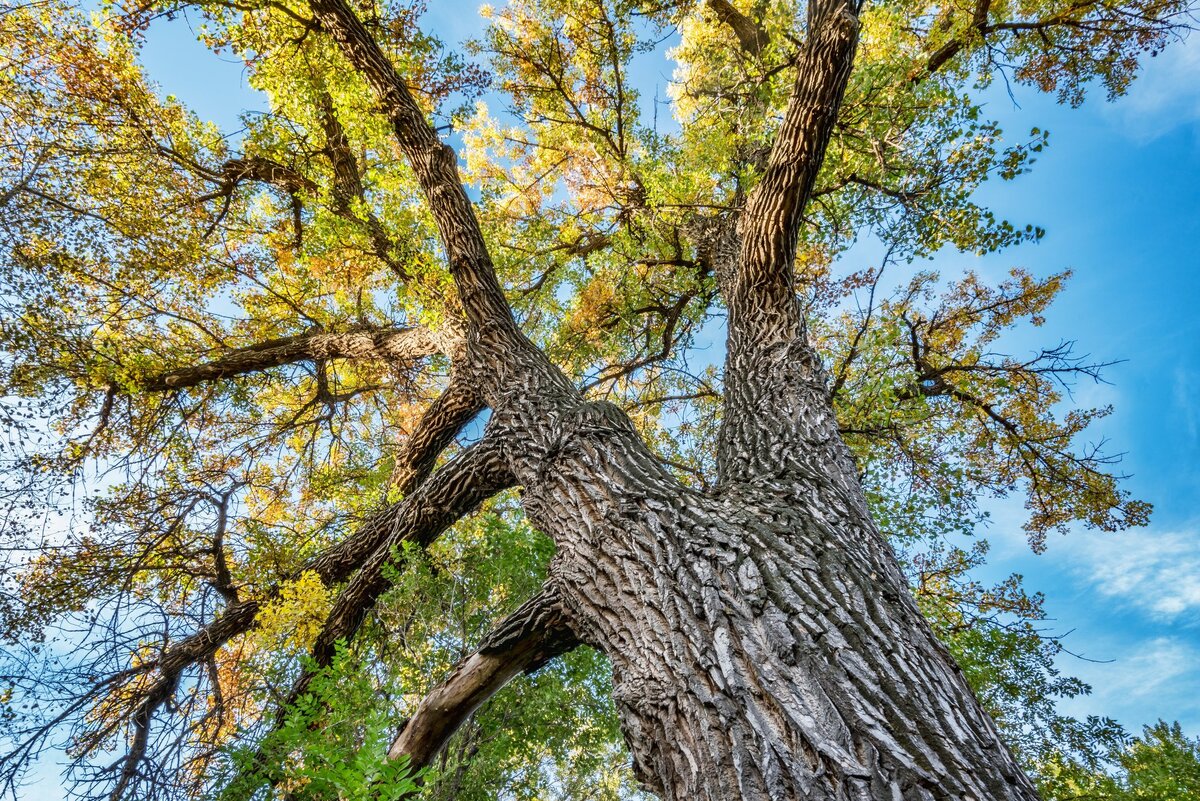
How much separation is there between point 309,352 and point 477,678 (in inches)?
214

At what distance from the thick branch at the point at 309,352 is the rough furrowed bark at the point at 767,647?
4.28 meters

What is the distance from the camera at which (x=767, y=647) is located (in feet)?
5.89

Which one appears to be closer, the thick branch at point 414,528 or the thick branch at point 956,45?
the thick branch at point 414,528

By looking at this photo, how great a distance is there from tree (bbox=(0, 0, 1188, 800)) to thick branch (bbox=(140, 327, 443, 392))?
6 centimetres

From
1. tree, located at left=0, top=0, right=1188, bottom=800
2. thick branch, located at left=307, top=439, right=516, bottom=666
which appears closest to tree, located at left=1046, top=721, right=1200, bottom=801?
tree, located at left=0, top=0, right=1188, bottom=800

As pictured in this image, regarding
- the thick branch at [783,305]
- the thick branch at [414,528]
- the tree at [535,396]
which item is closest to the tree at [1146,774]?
the tree at [535,396]

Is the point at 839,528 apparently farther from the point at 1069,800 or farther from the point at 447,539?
the point at 1069,800

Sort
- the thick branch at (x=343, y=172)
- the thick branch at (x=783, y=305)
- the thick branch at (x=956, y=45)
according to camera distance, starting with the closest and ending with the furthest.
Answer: the thick branch at (x=783, y=305) → the thick branch at (x=343, y=172) → the thick branch at (x=956, y=45)

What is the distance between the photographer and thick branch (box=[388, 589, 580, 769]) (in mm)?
2928

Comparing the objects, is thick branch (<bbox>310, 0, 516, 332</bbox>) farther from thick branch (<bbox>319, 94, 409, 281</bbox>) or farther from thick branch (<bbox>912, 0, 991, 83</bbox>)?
thick branch (<bbox>912, 0, 991, 83</bbox>)

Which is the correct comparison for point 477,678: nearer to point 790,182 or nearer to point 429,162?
point 790,182

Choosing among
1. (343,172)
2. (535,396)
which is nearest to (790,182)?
(535,396)

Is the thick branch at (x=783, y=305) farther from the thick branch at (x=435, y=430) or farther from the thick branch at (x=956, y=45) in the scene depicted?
the thick branch at (x=956, y=45)

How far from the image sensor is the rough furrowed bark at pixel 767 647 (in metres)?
1.45
